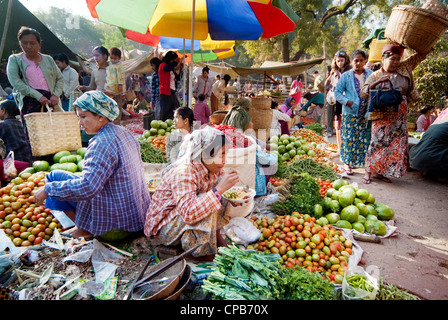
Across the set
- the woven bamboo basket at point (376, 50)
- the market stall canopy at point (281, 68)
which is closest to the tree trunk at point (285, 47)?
the market stall canopy at point (281, 68)

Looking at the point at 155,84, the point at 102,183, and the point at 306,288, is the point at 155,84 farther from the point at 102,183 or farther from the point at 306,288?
the point at 306,288

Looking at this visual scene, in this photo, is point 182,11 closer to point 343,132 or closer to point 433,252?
point 343,132

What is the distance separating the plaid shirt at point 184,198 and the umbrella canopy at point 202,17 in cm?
280

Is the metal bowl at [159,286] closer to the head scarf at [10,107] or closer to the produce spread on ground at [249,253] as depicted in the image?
the produce spread on ground at [249,253]

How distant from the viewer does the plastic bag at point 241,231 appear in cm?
261

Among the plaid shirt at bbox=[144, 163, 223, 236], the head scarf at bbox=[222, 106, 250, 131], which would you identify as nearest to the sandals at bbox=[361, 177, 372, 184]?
the head scarf at bbox=[222, 106, 250, 131]

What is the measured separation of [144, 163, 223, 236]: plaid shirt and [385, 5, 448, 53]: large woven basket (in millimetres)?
3411

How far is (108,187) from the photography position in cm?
226

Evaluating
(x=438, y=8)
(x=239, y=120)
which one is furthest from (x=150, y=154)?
(x=438, y=8)

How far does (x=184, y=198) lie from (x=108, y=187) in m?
0.71

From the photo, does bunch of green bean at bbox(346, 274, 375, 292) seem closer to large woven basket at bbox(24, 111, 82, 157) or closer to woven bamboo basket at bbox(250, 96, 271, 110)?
large woven basket at bbox(24, 111, 82, 157)

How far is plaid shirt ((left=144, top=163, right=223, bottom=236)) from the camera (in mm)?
2053

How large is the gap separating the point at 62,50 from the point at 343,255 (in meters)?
12.7
